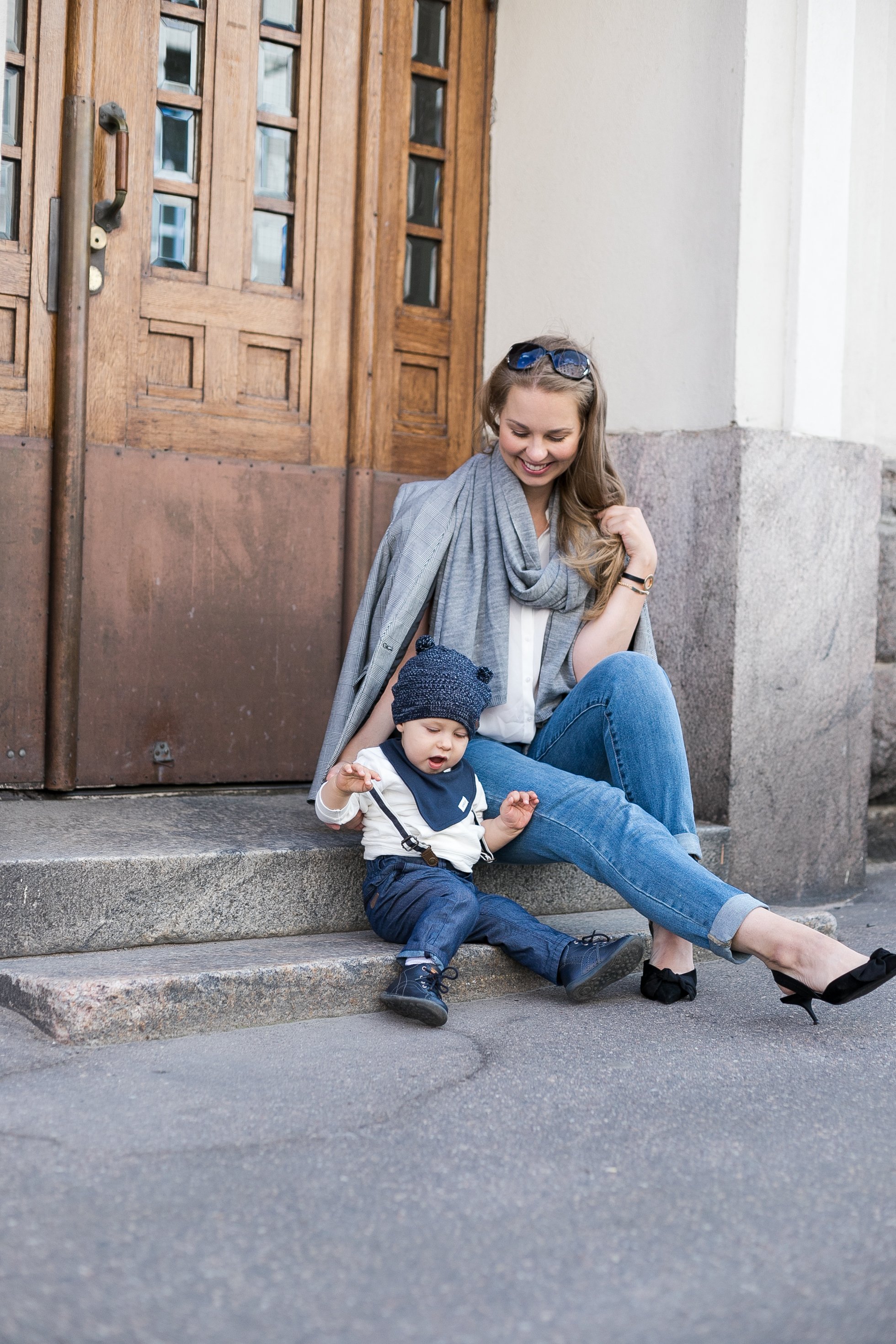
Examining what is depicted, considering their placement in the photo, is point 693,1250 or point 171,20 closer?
point 693,1250

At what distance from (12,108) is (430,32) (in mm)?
1393

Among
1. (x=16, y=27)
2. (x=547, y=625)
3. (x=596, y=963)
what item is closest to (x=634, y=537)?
(x=547, y=625)

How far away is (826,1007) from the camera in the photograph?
284 centimetres

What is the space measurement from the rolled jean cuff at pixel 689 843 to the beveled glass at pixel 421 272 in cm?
214

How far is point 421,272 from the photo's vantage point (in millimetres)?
4262

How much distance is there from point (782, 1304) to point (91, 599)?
2.66m

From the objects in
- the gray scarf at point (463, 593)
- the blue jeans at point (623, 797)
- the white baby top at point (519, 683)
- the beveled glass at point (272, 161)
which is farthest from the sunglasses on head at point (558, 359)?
the beveled glass at point (272, 161)

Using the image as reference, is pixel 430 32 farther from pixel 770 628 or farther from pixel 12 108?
pixel 770 628

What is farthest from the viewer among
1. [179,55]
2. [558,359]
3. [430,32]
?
[430,32]

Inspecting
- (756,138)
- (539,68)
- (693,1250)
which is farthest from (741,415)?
(693,1250)

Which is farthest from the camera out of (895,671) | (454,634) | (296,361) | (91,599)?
(895,671)

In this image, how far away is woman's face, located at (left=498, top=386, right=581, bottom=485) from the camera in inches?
121

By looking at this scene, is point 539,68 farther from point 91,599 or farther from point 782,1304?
point 782,1304

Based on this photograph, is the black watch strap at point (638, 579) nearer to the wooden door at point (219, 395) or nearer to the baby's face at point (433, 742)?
the baby's face at point (433, 742)
